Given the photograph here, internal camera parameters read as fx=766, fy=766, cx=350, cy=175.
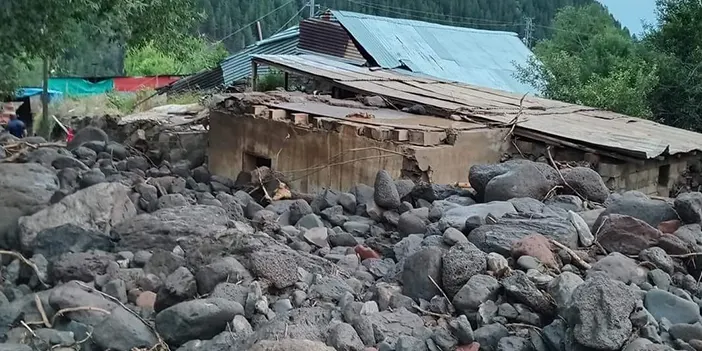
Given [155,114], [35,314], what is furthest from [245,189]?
[155,114]

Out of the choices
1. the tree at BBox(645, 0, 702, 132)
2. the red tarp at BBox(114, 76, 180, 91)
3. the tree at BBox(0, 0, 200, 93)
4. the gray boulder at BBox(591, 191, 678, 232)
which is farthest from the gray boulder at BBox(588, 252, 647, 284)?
the red tarp at BBox(114, 76, 180, 91)

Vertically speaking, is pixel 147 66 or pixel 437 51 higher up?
pixel 437 51

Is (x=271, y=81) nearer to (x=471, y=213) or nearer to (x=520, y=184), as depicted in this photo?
(x=520, y=184)

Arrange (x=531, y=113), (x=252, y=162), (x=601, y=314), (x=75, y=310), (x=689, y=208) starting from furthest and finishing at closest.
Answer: (x=531, y=113) → (x=252, y=162) → (x=689, y=208) → (x=75, y=310) → (x=601, y=314)

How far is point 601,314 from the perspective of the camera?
12.3 feet

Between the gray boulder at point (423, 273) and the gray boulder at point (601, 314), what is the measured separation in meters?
1.13

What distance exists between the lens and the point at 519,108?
10.6m

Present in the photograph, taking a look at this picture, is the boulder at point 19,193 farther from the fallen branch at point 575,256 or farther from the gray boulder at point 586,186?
the gray boulder at point 586,186

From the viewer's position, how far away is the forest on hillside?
28.0 m

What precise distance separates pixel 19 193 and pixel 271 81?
10.3 meters

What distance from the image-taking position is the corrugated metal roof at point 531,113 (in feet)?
28.8

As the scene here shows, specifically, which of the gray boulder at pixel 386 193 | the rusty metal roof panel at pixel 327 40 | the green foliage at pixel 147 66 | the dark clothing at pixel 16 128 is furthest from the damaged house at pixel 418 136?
the green foliage at pixel 147 66

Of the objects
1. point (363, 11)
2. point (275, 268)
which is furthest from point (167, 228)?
point (363, 11)

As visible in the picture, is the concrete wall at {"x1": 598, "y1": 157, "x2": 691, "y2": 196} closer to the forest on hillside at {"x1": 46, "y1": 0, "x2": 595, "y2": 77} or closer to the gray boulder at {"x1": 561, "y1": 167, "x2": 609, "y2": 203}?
the gray boulder at {"x1": 561, "y1": 167, "x2": 609, "y2": 203}
